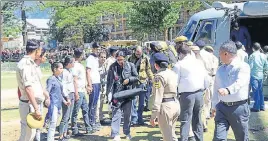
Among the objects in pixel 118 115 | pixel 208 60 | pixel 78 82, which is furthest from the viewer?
pixel 208 60

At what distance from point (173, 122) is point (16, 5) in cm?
1210

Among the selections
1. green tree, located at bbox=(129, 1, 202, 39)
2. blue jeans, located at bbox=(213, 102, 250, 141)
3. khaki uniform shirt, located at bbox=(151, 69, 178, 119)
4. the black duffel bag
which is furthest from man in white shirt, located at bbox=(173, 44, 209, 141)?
green tree, located at bbox=(129, 1, 202, 39)

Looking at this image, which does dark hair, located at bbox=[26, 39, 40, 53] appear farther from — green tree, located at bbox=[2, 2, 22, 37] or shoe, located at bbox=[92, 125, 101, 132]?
green tree, located at bbox=[2, 2, 22, 37]

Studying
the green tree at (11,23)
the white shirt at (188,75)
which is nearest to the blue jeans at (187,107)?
the white shirt at (188,75)

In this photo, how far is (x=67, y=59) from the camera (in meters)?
6.72

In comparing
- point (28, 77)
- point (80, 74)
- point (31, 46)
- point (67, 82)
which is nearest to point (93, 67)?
point (80, 74)

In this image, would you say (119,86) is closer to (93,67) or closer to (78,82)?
(78,82)

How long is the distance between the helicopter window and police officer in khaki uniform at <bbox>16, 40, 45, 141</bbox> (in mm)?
7334

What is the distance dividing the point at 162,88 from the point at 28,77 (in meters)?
1.77

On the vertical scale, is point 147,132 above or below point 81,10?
below

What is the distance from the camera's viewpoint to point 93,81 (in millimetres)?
7746

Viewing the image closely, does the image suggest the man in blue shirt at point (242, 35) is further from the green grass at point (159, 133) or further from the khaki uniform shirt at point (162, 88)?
the khaki uniform shirt at point (162, 88)

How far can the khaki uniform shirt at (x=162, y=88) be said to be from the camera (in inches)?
211

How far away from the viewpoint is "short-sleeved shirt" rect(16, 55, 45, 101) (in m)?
5.13
